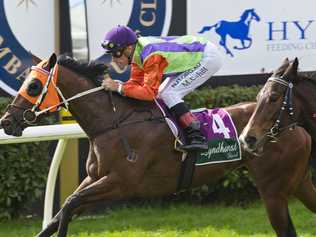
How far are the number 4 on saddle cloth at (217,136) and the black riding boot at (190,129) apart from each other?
10cm

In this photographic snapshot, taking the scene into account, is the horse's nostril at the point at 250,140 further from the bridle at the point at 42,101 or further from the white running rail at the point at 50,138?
the white running rail at the point at 50,138

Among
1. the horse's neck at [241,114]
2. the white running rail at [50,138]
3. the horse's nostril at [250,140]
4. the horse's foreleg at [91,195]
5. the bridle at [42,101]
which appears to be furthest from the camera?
the white running rail at [50,138]

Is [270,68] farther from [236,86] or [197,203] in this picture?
[197,203]

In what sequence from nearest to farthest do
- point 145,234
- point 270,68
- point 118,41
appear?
point 118,41, point 145,234, point 270,68

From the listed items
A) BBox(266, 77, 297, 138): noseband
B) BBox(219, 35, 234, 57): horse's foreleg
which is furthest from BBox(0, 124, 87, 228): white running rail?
BBox(219, 35, 234, 57): horse's foreleg

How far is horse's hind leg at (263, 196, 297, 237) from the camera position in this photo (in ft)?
20.1

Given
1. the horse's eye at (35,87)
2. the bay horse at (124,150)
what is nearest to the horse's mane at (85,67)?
the bay horse at (124,150)

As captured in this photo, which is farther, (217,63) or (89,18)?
(89,18)

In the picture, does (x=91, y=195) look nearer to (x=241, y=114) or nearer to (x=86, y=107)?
(x=86, y=107)

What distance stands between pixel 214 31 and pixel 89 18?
128 centimetres

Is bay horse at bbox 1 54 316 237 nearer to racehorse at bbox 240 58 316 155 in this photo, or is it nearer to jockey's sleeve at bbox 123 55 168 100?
jockey's sleeve at bbox 123 55 168 100

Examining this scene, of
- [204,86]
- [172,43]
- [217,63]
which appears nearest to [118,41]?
[172,43]

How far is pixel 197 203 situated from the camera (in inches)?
336

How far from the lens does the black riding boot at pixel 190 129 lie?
605cm
